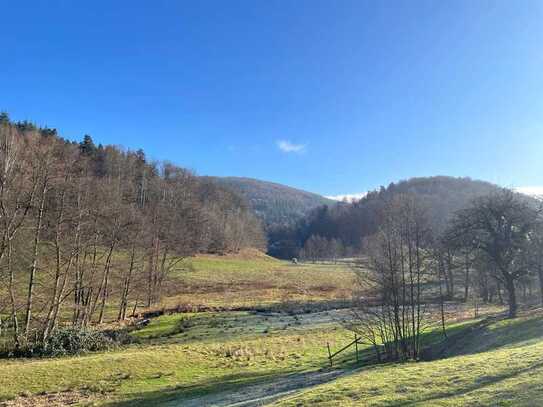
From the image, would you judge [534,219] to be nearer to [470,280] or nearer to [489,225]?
[489,225]

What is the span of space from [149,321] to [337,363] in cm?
2300

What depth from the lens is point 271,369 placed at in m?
23.7

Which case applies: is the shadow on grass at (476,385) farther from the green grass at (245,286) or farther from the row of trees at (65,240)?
the green grass at (245,286)

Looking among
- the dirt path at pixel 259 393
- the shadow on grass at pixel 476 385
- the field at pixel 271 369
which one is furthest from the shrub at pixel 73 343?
the shadow on grass at pixel 476 385

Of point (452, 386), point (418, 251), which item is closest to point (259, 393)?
point (452, 386)

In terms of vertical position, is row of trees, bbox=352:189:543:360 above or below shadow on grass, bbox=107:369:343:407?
above

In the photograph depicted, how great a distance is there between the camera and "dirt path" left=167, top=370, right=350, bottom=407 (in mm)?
16156

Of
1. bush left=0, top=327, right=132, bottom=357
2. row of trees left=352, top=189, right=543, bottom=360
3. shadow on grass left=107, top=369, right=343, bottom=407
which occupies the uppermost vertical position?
row of trees left=352, top=189, right=543, bottom=360

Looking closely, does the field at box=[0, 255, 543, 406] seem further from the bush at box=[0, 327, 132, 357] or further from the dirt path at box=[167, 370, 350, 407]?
the bush at box=[0, 327, 132, 357]

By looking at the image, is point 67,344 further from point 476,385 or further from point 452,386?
point 476,385

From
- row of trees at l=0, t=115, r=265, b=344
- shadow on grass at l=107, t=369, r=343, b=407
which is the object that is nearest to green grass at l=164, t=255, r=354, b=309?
row of trees at l=0, t=115, r=265, b=344

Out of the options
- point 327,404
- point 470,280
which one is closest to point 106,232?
point 327,404

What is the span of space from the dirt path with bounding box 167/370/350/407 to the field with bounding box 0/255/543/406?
6cm

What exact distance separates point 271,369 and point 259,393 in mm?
6354
